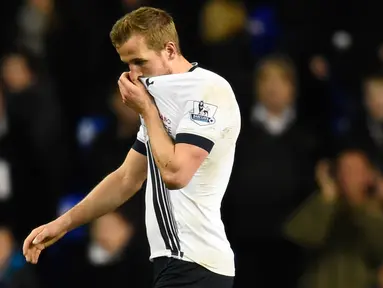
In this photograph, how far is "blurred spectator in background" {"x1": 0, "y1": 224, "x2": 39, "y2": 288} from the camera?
8.05 m

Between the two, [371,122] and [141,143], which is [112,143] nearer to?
[371,122]

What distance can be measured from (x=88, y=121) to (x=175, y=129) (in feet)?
15.7

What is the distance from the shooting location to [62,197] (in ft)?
29.6

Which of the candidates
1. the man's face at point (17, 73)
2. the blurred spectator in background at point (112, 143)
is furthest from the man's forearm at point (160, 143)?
the man's face at point (17, 73)

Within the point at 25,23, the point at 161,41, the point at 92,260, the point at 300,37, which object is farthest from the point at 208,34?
the point at 161,41

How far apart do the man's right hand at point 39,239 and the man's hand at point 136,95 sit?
2.36 feet

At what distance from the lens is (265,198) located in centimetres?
808

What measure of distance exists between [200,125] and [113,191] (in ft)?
2.42

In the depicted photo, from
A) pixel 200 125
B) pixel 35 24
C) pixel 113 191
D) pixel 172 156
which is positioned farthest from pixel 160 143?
pixel 35 24

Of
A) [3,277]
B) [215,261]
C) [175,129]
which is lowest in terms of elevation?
[3,277]

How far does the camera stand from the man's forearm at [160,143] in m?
4.46

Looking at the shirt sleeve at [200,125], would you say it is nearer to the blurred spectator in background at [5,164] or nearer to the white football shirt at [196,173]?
the white football shirt at [196,173]

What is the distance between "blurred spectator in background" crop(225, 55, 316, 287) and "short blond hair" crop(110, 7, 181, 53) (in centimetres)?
347

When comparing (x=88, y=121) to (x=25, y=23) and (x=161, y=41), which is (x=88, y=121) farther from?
(x=161, y=41)
